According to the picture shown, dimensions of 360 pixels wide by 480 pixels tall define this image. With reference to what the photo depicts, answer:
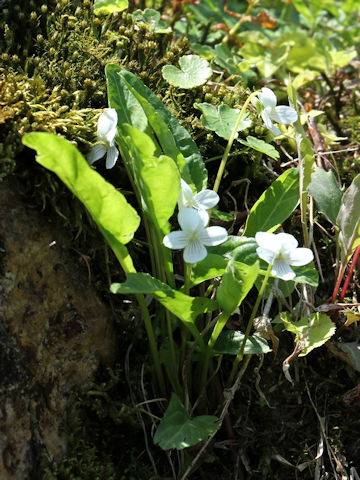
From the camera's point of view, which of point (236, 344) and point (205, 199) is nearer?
point (205, 199)

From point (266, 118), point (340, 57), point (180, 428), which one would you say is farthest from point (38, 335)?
point (340, 57)

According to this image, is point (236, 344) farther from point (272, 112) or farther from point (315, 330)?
point (272, 112)

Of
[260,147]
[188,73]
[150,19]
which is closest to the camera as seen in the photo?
[260,147]

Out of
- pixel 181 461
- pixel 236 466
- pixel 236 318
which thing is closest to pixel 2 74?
pixel 236 318

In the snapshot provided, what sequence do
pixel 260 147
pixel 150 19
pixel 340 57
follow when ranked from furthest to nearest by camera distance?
pixel 340 57
pixel 150 19
pixel 260 147

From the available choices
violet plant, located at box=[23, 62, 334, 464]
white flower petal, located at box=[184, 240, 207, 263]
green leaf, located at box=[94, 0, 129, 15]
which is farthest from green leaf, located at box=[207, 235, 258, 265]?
green leaf, located at box=[94, 0, 129, 15]

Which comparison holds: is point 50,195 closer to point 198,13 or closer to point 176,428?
point 176,428
